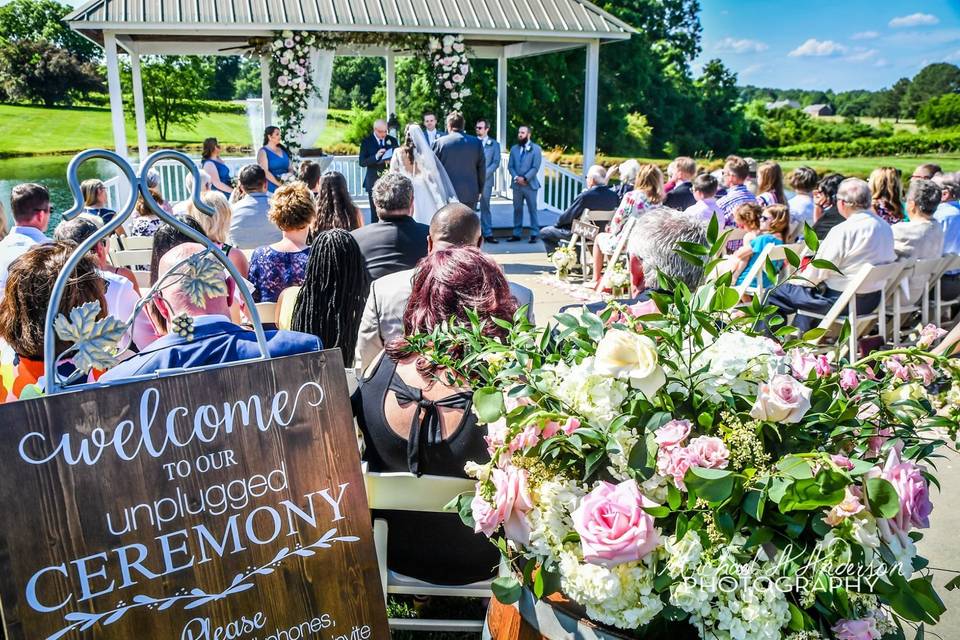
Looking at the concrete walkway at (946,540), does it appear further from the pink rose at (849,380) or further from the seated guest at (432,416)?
the seated guest at (432,416)

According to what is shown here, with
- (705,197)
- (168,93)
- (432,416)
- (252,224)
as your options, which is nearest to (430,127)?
(705,197)

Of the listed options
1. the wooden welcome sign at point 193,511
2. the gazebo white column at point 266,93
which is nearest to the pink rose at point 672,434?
the wooden welcome sign at point 193,511

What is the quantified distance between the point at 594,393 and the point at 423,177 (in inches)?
288

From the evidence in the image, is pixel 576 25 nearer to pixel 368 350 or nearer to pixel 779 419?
pixel 368 350

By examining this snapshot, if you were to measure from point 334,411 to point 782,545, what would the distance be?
3.24 feet

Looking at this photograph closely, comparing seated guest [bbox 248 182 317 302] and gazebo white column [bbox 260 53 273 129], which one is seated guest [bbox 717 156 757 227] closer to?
seated guest [bbox 248 182 317 302]

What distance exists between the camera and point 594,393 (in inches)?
53.6

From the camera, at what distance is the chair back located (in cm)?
219

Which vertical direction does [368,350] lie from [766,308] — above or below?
below

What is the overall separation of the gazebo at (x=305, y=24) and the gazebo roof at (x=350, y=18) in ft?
0.04

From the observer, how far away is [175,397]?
157cm

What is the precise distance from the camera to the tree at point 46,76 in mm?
33031

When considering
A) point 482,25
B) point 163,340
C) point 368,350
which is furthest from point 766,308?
point 482,25

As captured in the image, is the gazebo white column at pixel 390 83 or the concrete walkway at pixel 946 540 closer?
the concrete walkway at pixel 946 540
